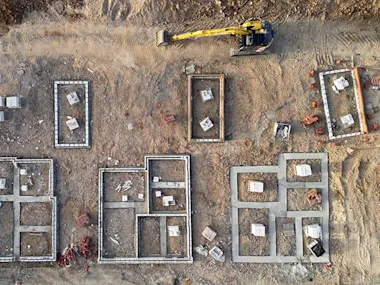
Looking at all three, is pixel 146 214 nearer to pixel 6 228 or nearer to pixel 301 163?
pixel 6 228

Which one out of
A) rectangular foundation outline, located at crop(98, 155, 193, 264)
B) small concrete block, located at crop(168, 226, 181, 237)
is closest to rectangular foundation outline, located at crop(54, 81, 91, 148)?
rectangular foundation outline, located at crop(98, 155, 193, 264)

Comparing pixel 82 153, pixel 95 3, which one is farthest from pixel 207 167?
pixel 95 3

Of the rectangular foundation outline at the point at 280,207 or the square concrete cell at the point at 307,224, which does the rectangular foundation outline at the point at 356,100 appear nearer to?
the rectangular foundation outline at the point at 280,207

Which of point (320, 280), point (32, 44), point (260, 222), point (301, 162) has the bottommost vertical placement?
point (320, 280)

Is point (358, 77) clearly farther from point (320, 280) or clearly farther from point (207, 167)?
point (320, 280)

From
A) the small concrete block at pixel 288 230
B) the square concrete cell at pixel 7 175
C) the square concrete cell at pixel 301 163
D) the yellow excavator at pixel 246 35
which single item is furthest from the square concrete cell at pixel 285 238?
the square concrete cell at pixel 7 175

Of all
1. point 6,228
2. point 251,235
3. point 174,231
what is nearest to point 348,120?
point 251,235

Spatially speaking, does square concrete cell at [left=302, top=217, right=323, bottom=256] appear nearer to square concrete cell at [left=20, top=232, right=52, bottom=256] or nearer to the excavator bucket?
the excavator bucket
